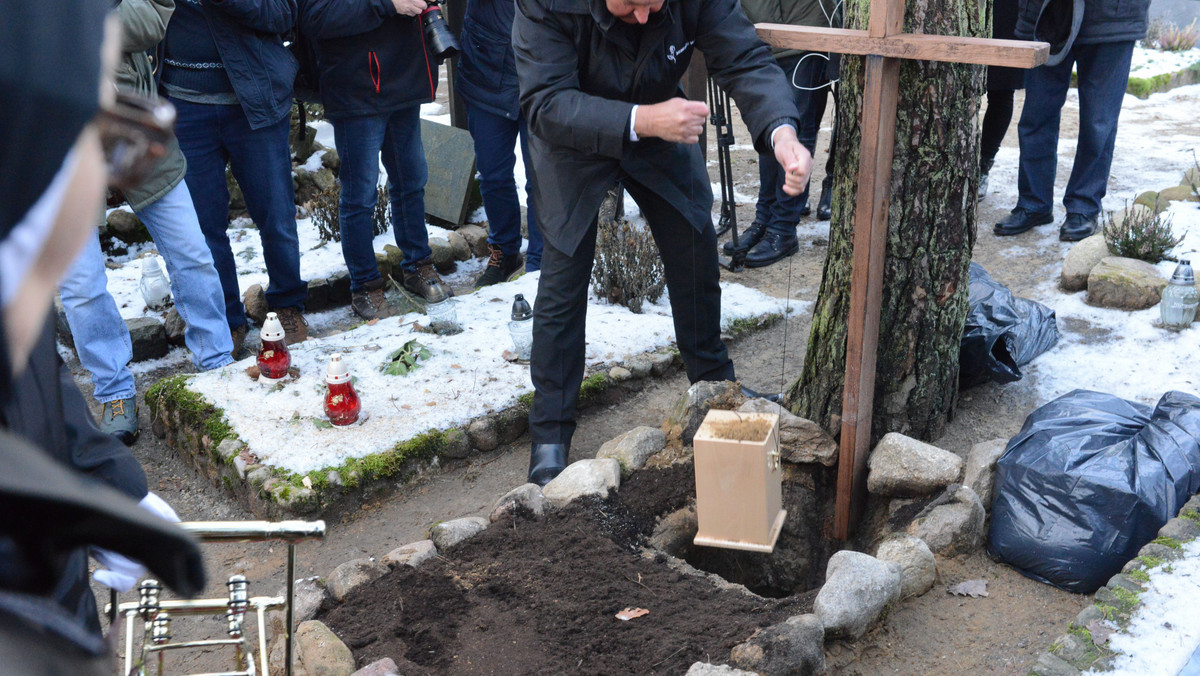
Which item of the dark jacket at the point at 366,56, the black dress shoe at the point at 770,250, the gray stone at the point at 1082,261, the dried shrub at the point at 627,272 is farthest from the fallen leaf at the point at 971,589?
the dark jacket at the point at 366,56

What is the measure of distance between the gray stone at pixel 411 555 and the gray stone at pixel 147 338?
2547 millimetres

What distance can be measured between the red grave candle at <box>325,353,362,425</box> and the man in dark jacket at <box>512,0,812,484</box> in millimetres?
754

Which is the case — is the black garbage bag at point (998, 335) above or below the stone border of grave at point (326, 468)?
above

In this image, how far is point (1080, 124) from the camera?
529 centimetres

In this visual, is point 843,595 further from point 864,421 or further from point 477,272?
point 477,272

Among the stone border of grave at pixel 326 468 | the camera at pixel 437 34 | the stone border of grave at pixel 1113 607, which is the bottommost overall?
the stone border of grave at pixel 326 468

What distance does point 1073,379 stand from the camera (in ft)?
12.8

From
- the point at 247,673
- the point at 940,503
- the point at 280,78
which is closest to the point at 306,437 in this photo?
the point at 280,78

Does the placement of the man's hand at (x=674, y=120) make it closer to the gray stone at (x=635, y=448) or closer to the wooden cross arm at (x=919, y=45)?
the wooden cross arm at (x=919, y=45)

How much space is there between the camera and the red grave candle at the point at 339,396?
12.3ft

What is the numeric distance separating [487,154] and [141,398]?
217 cm

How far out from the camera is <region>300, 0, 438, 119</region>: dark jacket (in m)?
4.45

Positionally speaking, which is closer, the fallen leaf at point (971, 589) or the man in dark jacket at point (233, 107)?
the fallen leaf at point (971, 589)

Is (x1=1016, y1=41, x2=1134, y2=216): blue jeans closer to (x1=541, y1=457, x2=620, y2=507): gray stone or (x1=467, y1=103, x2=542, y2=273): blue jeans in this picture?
(x1=467, y1=103, x2=542, y2=273): blue jeans
